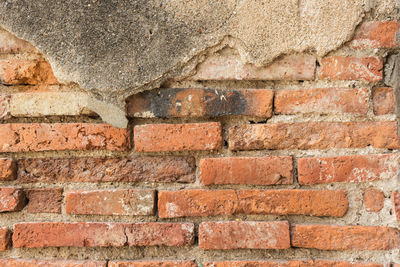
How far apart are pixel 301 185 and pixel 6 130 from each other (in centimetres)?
96

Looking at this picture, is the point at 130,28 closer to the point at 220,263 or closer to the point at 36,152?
the point at 36,152

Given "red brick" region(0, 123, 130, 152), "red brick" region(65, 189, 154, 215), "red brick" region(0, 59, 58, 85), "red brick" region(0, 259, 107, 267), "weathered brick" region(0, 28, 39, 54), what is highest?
"weathered brick" region(0, 28, 39, 54)

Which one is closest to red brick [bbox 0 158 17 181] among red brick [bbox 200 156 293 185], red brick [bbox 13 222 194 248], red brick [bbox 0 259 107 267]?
red brick [bbox 13 222 194 248]

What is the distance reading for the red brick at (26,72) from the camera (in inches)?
44.0

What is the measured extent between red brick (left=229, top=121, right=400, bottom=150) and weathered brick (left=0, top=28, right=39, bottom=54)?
2.33ft

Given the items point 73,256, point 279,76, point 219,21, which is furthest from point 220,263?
point 219,21

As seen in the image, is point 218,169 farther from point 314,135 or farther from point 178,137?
point 314,135

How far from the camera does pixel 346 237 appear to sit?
1051mm

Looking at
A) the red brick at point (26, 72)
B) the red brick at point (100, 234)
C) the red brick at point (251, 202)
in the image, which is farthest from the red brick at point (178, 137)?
the red brick at point (26, 72)

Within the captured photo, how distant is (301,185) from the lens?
1.08m

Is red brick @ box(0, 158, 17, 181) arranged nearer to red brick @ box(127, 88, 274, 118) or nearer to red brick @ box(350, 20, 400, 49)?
red brick @ box(127, 88, 274, 118)

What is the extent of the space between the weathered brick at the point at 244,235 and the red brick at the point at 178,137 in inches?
9.9

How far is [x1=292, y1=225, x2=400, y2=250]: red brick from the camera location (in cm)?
105

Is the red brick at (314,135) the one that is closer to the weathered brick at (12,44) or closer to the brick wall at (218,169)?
the brick wall at (218,169)
